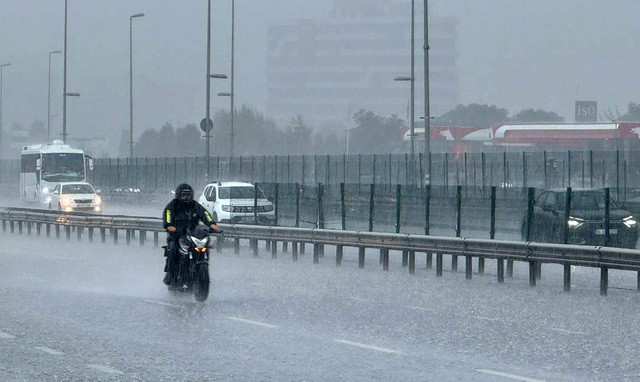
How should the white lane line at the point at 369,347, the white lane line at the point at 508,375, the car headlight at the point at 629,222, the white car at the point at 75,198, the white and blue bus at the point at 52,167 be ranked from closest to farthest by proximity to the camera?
the white lane line at the point at 508,375 → the white lane line at the point at 369,347 → the car headlight at the point at 629,222 → the white car at the point at 75,198 → the white and blue bus at the point at 52,167

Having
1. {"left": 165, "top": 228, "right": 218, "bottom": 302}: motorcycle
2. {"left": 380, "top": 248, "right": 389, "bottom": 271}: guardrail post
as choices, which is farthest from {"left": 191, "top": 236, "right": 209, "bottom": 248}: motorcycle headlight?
{"left": 380, "top": 248, "right": 389, "bottom": 271}: guardrail post

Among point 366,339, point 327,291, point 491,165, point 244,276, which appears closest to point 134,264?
point 244,276

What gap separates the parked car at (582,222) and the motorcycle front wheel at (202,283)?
9577 millimetres

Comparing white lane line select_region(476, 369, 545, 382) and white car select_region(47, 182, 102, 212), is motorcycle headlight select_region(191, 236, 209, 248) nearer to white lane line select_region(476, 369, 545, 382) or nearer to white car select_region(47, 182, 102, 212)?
white lane line select_region(476, 369, 545, 382)

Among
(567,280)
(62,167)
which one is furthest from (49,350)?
(62,167)

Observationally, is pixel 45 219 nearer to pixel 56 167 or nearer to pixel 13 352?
pixel 56 167

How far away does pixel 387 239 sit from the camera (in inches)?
1020

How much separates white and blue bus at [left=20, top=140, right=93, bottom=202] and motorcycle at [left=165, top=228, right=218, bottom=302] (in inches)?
1728

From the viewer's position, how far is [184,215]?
1883 centimetres

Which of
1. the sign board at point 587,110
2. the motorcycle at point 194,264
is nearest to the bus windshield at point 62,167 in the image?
the motorcycle at point 194,264

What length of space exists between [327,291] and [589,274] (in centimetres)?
770

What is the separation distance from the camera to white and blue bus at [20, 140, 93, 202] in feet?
208

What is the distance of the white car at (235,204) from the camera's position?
127ft

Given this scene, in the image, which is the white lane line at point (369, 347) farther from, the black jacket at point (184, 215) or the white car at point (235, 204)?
the white car at point (235, 204)
